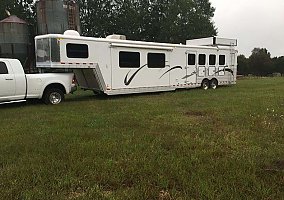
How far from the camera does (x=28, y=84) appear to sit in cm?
1209

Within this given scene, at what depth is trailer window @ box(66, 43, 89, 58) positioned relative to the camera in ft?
43.6

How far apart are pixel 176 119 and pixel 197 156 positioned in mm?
3485

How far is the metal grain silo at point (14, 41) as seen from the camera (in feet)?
101

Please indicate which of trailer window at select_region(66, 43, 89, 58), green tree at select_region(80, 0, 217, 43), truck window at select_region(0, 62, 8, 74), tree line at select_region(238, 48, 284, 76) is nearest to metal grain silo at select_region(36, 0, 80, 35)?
trailer window at select_region(66, 43, 89, 58)

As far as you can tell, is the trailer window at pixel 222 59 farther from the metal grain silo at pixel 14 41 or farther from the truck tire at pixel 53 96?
the metal grain silo at pixel 14 41

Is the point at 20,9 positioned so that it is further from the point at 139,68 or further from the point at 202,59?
the point at 139,68

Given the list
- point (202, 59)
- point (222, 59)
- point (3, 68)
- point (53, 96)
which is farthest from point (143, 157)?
point (222, 59)

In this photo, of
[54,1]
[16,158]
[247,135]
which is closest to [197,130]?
[247,135]

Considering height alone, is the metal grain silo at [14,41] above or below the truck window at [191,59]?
above

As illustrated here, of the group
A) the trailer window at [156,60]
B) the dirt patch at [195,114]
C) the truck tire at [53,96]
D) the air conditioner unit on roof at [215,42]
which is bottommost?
the dirt patch at [195,114]

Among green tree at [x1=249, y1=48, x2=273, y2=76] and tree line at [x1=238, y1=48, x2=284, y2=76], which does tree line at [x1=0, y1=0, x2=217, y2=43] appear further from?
green tree at [x1=249, y1=48, x2=273, y2=76]

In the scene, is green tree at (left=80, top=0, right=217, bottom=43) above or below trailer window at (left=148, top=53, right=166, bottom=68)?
above

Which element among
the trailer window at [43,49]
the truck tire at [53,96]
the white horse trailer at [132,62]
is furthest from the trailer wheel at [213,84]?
the trailer window at [43,49]

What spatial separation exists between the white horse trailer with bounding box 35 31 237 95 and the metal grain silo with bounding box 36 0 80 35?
15694mm
